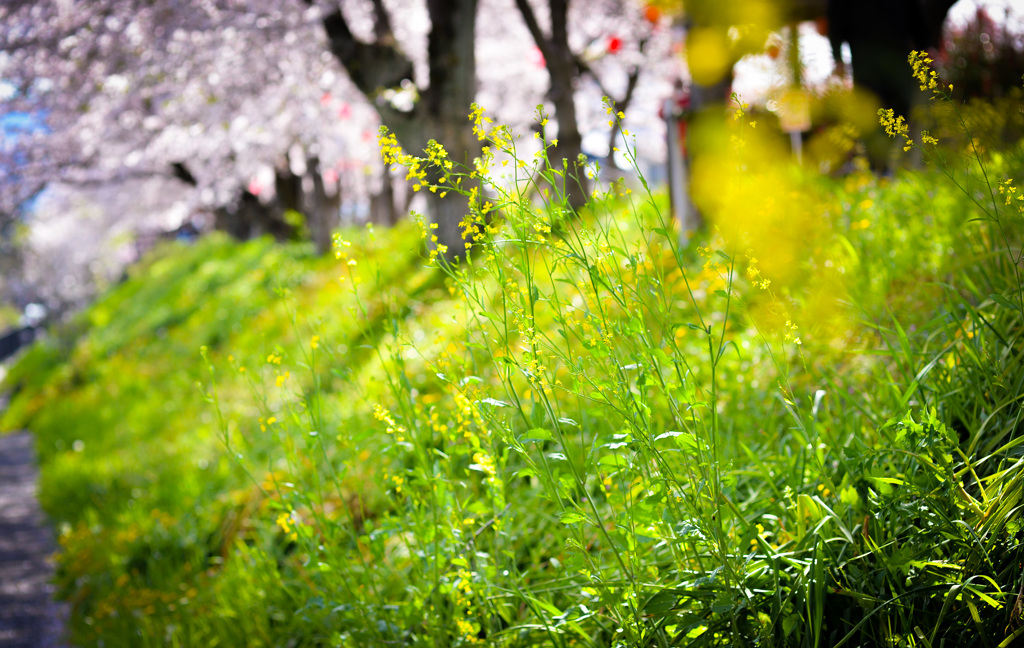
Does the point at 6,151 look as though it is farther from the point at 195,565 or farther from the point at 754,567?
the point at 754,567

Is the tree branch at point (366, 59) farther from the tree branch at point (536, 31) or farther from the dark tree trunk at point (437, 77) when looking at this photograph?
the tree branch at point (536, 31)

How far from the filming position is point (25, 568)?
472 cm

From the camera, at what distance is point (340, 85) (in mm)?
8516

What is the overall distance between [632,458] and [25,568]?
15.7ft

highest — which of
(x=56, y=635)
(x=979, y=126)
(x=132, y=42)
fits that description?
(x=132, y=42)

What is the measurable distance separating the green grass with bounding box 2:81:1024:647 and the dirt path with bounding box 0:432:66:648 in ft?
0.59

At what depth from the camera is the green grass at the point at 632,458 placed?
4.86 feet

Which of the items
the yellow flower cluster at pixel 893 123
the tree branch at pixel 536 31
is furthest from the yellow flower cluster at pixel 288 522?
the tree branch at pixel 536 31

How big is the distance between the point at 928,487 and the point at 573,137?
5924mm

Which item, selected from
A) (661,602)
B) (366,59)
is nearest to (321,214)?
(366,59)

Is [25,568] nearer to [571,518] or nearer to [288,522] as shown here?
[288,522]

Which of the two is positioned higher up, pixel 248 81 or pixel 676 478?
pixel 248 81

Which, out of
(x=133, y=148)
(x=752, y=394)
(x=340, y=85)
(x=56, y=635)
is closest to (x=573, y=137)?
(x=340, y=85)

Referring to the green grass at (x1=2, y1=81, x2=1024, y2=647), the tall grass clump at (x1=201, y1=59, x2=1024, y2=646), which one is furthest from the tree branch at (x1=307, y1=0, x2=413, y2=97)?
the tall grass clump at (x1=201, y1=59, x2=1024, y2=646)
